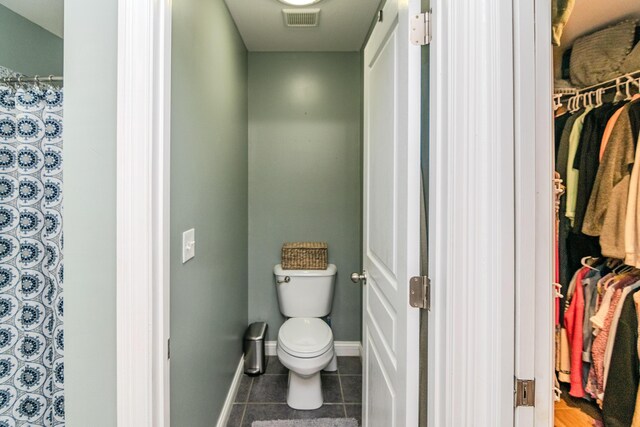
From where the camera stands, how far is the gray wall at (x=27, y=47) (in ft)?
4.74

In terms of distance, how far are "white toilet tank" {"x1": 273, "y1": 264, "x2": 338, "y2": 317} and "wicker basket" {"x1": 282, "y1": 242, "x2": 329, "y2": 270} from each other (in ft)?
0.13

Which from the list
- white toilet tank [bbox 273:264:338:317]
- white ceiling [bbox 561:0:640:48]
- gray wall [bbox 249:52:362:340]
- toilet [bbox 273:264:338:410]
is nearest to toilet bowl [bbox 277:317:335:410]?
toilet [bbox 273:264:338:410]

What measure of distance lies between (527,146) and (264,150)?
2109 millimetres

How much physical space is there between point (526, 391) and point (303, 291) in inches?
70.0

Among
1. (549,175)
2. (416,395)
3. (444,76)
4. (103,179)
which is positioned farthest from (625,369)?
(103,179)

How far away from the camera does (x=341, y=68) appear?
256cm

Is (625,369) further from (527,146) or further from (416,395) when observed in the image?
(527,146)

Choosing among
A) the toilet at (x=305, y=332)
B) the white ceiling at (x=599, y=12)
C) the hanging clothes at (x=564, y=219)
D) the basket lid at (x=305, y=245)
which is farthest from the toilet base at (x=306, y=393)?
the white ceiling at (x=599, y=12)

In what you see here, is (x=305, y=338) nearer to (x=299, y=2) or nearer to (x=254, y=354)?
(x=254, y=354)

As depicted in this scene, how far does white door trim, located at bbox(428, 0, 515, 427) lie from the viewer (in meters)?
0.70

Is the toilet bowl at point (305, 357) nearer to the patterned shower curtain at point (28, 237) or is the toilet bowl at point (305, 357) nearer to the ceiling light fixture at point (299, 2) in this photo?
the patterned shower curtain at point (28, 237)

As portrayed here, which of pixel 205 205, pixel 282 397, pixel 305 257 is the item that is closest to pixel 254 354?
pixel 282 397

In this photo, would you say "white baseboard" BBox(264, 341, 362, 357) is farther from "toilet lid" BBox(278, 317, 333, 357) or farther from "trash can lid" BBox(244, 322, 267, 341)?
"toilet lid" BBox(278, 317, 333, 357)

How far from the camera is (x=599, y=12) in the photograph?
1057 millimetres
